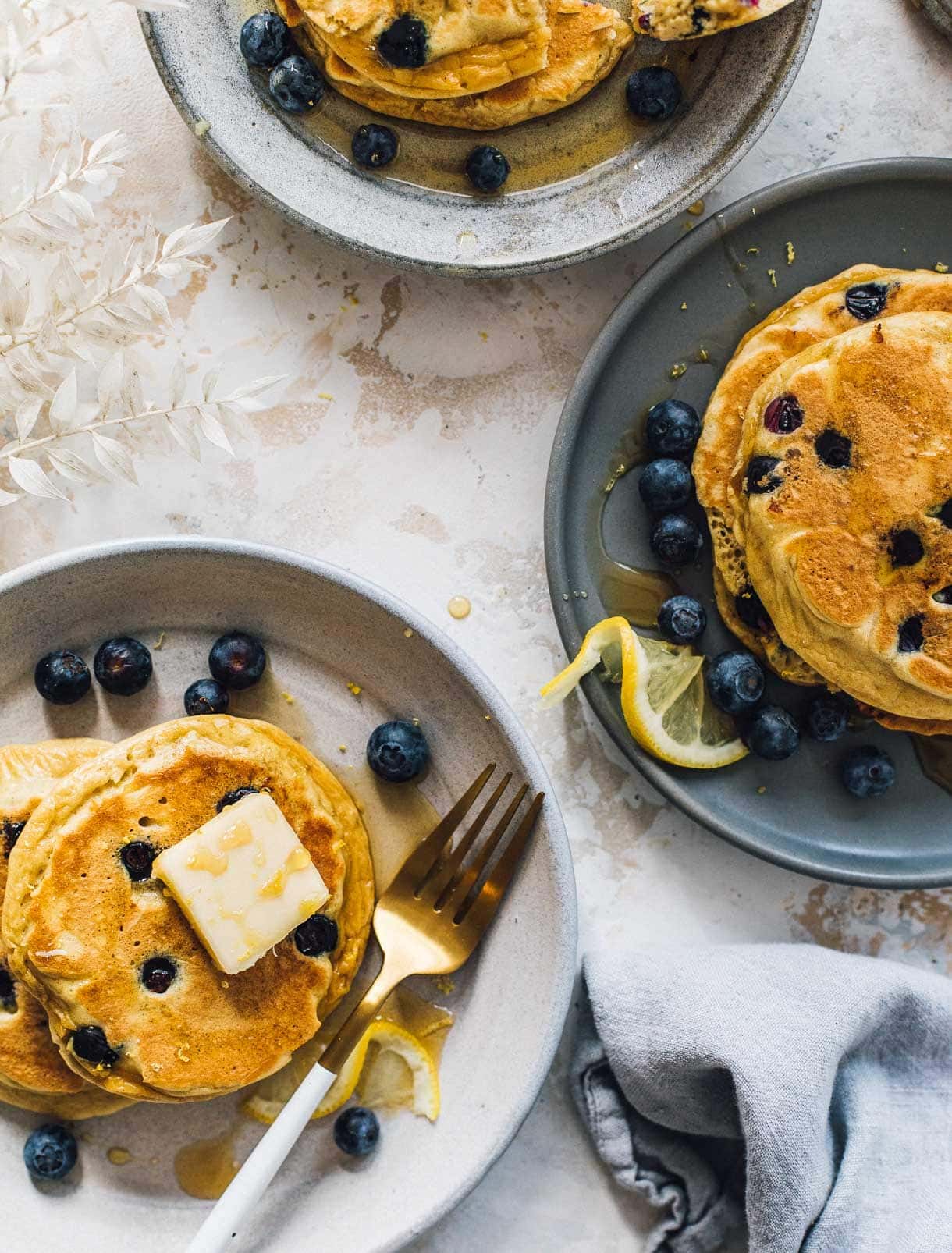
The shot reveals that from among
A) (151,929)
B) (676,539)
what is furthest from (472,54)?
(151,929)

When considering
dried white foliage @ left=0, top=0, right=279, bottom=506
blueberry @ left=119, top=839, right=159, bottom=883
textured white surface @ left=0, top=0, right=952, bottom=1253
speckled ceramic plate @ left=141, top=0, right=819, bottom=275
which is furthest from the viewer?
textured white surface @ left=0, top=0, right=952, bottom=1253

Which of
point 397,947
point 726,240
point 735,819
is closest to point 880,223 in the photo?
point 726,240

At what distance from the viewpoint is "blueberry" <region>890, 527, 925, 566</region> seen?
2.31 meters

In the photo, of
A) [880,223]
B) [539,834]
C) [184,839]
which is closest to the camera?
[184,839]

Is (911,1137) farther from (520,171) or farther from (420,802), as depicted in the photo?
(520,171)

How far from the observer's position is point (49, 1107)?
2396mm

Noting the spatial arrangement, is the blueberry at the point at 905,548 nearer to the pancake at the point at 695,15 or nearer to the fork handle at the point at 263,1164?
the pancake at the point at 695,15

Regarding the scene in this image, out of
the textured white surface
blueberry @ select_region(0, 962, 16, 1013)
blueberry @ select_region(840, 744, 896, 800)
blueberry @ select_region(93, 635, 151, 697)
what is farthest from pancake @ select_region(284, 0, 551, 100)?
blueberry @ select_region(0, 962, 16, 1013)

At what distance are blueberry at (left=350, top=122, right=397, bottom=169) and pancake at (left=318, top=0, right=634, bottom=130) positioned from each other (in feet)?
0.17

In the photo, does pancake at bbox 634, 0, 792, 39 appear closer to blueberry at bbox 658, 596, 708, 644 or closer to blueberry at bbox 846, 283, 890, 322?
blueberry at bbox 846, 283, 890, 322

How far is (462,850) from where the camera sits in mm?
2391

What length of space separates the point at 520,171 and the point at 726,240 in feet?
1.62

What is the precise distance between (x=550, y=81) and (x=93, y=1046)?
2196mm

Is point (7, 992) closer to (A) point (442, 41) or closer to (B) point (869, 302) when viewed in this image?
(A) point (442, 41)
